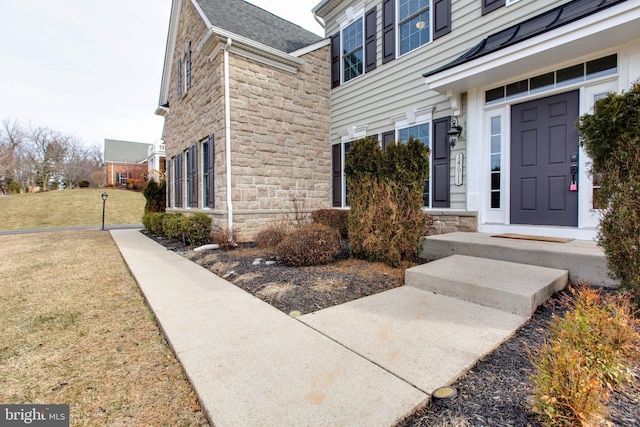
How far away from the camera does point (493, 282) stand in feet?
9.82

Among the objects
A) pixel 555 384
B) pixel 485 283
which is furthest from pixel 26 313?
pixel 485 283

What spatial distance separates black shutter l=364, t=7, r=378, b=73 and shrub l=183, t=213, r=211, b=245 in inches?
225

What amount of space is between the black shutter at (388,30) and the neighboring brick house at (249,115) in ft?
6.78

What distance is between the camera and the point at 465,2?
569 cm

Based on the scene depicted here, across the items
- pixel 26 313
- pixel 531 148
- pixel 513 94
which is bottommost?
pixel 26 313

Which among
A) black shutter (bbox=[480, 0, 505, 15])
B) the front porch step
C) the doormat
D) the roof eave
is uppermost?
the roof eave

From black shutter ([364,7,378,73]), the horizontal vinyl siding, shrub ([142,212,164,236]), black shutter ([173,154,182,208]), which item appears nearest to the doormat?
the horizontal vinyl siding

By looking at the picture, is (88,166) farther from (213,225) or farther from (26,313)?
(26,313)

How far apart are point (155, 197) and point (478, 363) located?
13621 millimetres

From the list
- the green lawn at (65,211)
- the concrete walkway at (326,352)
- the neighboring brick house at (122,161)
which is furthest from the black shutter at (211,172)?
the neighboring brick house at (122,161)

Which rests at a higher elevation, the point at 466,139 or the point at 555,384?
the point at 466,139

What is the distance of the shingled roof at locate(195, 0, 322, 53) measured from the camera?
7312mm

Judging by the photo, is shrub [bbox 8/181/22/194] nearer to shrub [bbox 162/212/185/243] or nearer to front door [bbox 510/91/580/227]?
shrub [bbox 162/212/185/243]

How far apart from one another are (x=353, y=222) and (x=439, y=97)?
347cm
